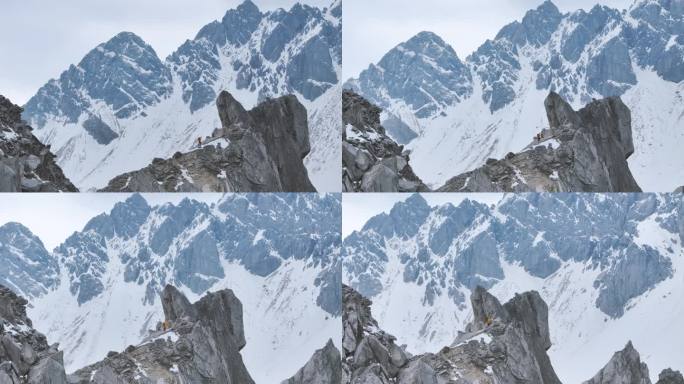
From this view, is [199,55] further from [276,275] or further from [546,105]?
[546,105]

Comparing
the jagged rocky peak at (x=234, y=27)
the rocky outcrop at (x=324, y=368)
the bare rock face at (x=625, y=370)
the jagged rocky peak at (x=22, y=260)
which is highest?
the jagged rocky peak at (x=234, y=27)

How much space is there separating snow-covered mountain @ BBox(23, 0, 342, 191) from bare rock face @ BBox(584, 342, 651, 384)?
260 cm

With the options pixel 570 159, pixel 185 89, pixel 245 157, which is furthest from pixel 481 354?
pixel 185 89

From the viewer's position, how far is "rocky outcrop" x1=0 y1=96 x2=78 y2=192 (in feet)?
28.8

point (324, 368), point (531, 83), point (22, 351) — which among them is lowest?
point (324, 368)

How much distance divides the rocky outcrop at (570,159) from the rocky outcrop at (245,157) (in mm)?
1222

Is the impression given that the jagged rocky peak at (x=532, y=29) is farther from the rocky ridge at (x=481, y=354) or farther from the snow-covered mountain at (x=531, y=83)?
the rocky ridge at (x=481, y=354)

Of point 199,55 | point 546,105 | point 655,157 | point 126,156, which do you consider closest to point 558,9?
point 546,105

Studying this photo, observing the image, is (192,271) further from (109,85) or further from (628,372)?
(628,372)

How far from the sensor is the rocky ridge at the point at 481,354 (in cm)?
927

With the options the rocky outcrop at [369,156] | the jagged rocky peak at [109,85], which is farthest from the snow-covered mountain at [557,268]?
the jagged rocky peak at [109,85]

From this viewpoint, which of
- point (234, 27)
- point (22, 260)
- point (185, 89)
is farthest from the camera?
point (234, 27)

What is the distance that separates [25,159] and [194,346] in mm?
1920

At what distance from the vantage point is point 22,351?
8727 mm
